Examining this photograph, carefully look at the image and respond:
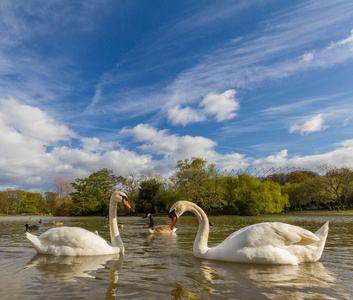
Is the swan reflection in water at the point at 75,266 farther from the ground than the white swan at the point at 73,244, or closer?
closer

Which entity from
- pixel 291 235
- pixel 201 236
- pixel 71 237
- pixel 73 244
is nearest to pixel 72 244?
pixel 73 244

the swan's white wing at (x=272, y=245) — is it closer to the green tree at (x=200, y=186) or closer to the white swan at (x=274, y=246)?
the white swan at (x=274, y=246)

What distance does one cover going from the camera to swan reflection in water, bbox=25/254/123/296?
5.40 meters

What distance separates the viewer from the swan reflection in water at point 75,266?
5.40 meters

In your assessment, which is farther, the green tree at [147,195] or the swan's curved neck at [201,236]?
the green tree at [147,195]

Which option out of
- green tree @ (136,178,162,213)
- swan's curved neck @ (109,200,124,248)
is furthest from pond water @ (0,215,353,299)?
green tree @ (136,178,162,213)

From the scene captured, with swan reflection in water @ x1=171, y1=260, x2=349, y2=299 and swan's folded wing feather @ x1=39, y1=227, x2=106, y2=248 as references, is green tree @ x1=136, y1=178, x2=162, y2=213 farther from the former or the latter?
swan reflection in water @ x1=171, y1=260, x2=349, y2=299

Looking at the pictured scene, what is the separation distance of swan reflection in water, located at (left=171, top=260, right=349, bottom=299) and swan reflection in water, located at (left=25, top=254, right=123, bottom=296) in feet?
4.86

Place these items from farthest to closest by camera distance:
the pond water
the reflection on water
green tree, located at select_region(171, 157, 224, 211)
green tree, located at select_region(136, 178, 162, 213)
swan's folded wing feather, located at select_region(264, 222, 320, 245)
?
green tree, located at select_region(136, 178, 162, 213) < green tree, located at select_region(171, 157, 224, 211) < swan's folded wing feather, located at select_region(264, 222, 320, 245) < the reflection on water < the pond water

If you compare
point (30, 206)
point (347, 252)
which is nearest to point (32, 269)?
point (347, 252)

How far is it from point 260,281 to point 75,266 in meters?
4.12

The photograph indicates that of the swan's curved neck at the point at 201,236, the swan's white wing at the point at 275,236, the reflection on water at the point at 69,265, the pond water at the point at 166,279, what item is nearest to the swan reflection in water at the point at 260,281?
the pond water at the point at 166,279

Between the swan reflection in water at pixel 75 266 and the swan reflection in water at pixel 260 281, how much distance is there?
1481mm

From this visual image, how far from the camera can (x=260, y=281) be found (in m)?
5.01
